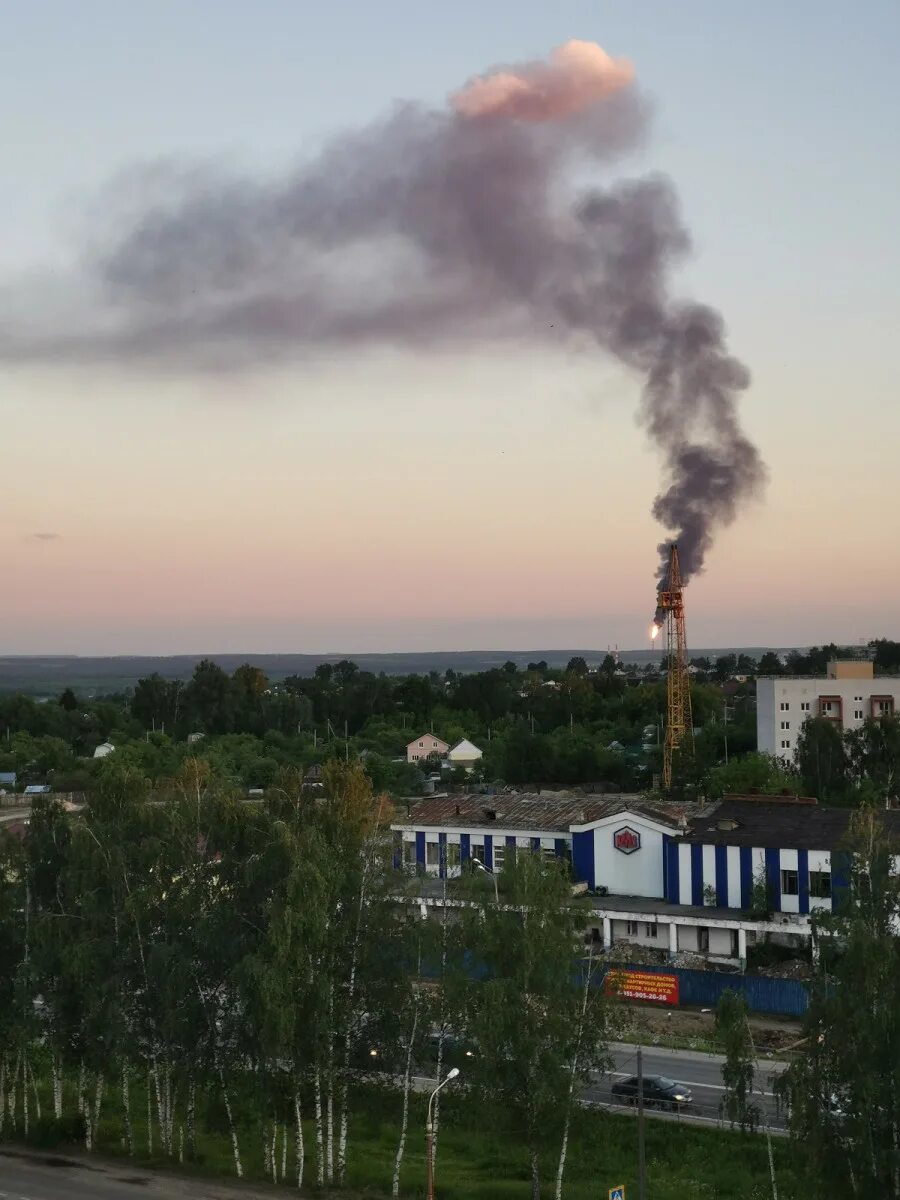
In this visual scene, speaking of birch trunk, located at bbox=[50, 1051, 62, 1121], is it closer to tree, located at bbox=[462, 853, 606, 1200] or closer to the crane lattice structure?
tree, located at bbox=[462, 853, 606, 1200]

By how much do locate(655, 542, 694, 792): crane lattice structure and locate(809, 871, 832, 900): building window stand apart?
39607mm

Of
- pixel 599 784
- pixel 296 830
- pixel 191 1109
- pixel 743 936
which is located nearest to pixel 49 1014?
pixel 191 1109

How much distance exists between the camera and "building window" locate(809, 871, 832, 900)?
5159cm

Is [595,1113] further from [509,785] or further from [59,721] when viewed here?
[59,721]

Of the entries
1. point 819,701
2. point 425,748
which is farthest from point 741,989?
point 425,748

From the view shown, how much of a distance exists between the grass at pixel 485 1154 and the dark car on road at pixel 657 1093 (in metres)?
1.03

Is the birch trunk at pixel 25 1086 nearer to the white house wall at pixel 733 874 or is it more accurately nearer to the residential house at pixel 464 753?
the white house wall at pixel 733 874

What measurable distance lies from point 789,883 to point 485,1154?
70.4 feet

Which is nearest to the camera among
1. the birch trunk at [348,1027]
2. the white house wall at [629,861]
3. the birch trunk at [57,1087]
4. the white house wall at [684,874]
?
the birch trunk at [348,1027]

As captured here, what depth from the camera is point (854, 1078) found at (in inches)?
1011

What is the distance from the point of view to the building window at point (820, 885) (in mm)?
51594

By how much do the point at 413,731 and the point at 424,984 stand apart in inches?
4528

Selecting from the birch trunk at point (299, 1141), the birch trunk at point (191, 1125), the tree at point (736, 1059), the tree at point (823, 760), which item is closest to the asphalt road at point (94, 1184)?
the birch trunk at point (299, 1141)

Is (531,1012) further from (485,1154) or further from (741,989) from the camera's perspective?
(741,989)
